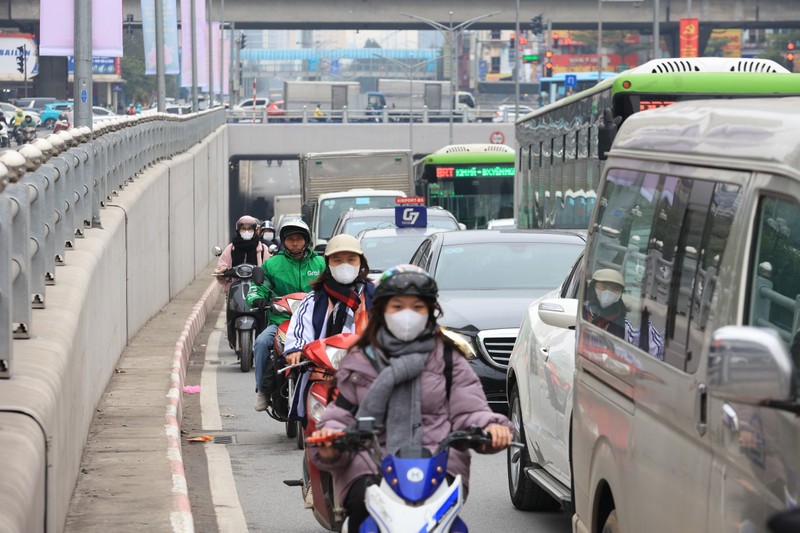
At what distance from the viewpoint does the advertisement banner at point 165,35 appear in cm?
3700

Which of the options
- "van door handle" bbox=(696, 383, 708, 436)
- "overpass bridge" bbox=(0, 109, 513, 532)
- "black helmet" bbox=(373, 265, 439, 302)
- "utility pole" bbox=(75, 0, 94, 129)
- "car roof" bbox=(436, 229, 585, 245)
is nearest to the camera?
"van door handle" bbox=(696, 383, 708, 436)

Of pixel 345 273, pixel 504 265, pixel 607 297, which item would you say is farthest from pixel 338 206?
pixel 607 297

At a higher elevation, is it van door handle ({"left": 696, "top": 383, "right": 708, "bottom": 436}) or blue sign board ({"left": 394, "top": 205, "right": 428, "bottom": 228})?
van door handle ({"left": 696, "top": 383, "right": 708, "bottom": 436})

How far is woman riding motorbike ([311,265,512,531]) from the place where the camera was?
18.2ft

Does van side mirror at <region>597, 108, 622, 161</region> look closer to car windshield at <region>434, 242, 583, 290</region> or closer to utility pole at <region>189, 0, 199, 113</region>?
car windshield at <region>434, 242, 583, 290</region>

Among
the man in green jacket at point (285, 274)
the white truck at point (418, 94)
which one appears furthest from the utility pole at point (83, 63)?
the white truck at point (418, 94)

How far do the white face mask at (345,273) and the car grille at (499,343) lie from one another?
419 centimetres

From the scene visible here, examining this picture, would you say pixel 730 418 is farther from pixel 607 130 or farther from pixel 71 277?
pixel 607 130

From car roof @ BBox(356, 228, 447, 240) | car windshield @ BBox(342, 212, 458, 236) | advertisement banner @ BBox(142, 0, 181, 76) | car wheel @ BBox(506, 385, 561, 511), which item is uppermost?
advertisement banner @ BBox(142, 0, 181, 76)

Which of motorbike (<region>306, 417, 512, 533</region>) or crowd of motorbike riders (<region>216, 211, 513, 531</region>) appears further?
crowd of motorbike riders (<region>216, 211, 513, 531</region>)

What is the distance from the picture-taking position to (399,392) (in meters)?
5.64

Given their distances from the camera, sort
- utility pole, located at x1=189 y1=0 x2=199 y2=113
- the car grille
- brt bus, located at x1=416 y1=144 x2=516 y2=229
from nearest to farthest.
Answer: the car grille
brt bus, located at x1=416 y1=144 x2=516 y2=229
utility pole, located at x1=189 y1=0 x2=199 y2=113

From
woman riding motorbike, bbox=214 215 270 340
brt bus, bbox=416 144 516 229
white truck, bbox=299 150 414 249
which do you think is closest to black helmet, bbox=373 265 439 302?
woman riding motorbike, bbox=214 215 270 340

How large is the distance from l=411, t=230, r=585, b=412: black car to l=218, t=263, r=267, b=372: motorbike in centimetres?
334
